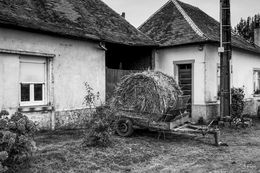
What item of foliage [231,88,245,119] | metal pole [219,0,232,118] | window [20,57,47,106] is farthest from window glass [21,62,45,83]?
foliage [231,88,245,119]

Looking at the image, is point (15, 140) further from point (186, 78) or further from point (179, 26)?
point (179, 26)

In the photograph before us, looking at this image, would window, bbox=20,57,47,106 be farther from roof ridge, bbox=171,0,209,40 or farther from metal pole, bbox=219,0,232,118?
roof ridge, bbox=171,0,209,40

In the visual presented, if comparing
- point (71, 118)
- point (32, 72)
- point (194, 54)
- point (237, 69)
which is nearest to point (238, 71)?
point (237, 69)

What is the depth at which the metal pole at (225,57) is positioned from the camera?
1204 cm

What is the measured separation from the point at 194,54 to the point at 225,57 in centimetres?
218

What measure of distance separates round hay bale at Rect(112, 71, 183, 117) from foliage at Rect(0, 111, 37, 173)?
4.00 metres

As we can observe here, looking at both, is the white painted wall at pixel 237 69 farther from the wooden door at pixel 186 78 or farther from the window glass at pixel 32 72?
the window glass at pixel 32 72

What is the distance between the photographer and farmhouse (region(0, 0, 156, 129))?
938cm

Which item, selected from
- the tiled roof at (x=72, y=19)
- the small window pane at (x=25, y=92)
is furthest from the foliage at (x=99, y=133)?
→ the tiled roof at (x=72, y=19)

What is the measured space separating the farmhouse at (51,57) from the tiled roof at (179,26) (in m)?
2.17

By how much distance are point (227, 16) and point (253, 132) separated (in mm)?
4629

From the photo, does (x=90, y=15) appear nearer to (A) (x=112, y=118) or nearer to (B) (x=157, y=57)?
(B) (x=157, y=57)

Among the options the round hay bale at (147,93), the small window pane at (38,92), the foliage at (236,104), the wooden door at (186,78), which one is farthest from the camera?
the wooden door at (186,78)

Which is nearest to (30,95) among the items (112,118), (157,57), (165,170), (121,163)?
(112,118)
